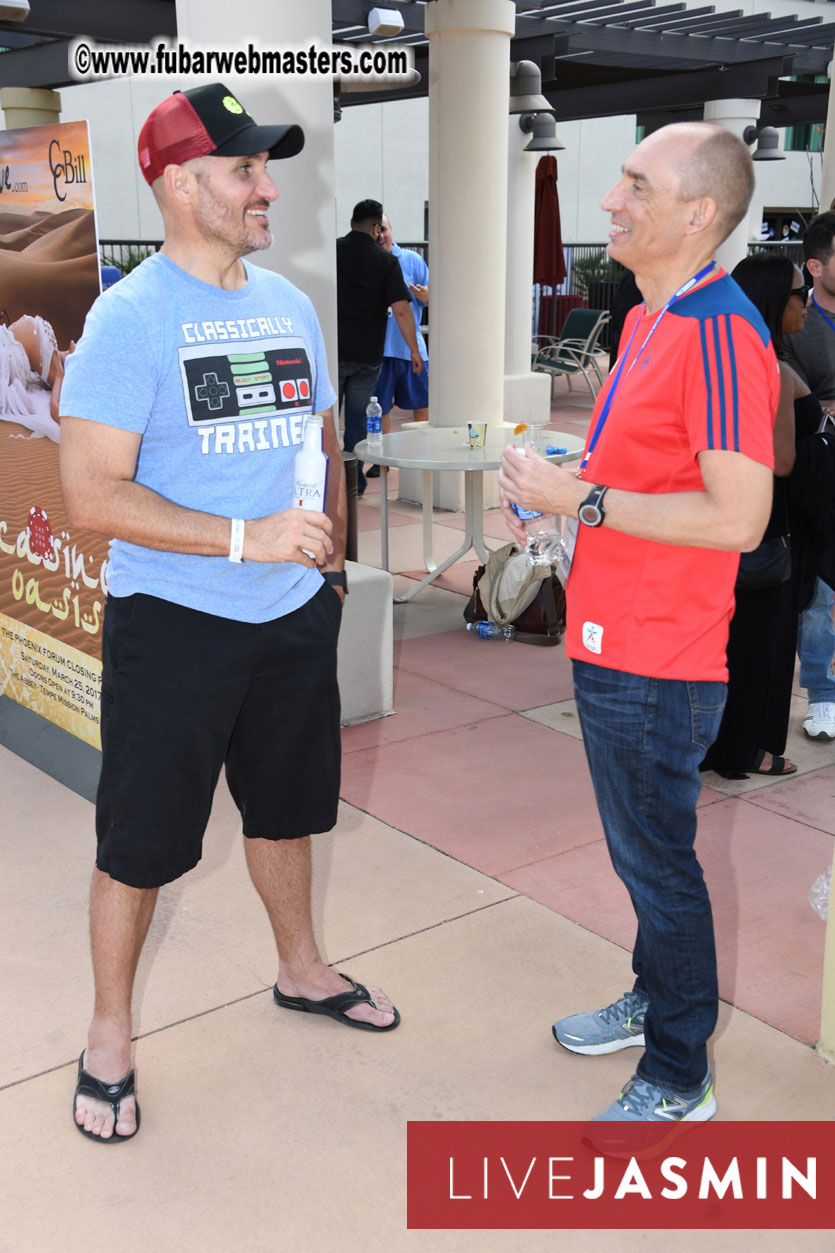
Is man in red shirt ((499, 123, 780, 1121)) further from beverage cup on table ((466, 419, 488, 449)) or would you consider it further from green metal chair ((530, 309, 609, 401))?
green metal chair ((530, 309, 609, 401))

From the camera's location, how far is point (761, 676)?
168 inches

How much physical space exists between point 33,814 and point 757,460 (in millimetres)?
2959

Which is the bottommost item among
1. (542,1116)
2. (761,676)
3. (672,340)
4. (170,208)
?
(542,1116)

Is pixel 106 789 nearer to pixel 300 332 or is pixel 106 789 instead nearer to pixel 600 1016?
pixel 300 332

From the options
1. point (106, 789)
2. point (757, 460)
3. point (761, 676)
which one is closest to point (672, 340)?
point (757, 460)

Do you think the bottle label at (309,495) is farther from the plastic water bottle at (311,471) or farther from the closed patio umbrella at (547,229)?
the closed patio umbrella at (547,229)

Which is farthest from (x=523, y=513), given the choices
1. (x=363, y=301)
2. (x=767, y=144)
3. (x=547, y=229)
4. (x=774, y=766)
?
(x=767, y=144)

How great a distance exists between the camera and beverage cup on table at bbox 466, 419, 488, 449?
609 centimetres

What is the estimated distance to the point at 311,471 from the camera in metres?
2.29

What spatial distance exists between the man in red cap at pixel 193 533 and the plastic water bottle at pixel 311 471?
31 millimetres

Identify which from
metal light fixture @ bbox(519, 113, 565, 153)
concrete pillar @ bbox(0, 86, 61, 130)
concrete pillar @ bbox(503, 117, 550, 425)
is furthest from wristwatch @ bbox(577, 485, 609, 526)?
concrete pillar @ bbox(0, 86, 61, 130)

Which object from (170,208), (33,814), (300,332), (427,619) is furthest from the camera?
(427,619)

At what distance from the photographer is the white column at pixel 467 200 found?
7.52 metres

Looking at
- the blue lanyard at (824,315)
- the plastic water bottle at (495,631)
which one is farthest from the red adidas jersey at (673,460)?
the plastic water bottle at (495,631)
